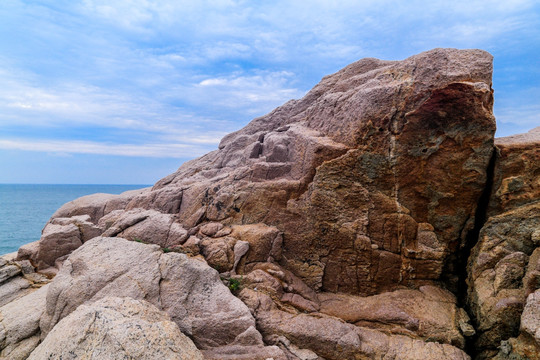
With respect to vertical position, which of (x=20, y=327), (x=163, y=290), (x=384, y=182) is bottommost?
(x=20, y=327)

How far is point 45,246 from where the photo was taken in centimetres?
1379

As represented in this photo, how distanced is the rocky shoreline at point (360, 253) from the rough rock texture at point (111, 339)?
1.29 ft

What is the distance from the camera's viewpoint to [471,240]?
11.4 meters

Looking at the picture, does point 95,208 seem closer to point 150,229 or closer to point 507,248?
point 150,229

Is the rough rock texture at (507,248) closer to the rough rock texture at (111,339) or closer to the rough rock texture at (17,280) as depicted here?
the rough rock texture at (111,339)

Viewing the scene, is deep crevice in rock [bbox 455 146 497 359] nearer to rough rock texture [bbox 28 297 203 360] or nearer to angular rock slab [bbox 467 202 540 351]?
angular rock slab [bbox 467 202 540 351]

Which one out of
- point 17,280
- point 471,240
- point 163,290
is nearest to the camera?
point 163,290

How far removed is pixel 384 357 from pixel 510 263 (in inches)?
201

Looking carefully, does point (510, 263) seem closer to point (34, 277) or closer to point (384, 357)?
point (384, 357)

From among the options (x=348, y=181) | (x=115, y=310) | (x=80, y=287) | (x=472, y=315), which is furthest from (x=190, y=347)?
(x=472, y=315)

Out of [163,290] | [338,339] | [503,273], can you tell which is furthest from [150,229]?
[503,273]

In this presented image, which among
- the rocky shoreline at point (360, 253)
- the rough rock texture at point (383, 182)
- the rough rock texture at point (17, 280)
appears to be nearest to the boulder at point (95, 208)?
the rocky shoreline at point (360, 253)

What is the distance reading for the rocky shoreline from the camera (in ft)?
31.7

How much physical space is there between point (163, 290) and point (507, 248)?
1150 cm
